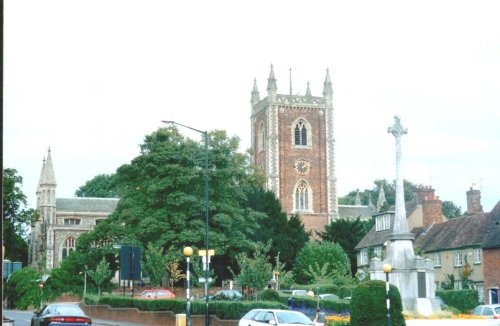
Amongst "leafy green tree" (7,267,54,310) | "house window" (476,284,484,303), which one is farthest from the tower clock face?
"house window" (476,284,484,303)

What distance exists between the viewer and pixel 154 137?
62.6 meters

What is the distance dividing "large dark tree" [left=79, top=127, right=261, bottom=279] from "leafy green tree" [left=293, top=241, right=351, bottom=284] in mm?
13427

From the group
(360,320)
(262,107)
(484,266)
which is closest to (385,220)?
(484,266)

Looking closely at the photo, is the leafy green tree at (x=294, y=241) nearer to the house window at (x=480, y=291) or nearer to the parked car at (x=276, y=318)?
the house window at (x=480, y=291)

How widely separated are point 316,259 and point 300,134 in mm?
35464

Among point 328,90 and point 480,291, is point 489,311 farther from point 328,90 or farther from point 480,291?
point 328,90

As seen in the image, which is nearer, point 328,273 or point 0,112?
point 0,112

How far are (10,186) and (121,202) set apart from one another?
14.0 metres

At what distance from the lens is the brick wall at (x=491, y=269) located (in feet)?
177

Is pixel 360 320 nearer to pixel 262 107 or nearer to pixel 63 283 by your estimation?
pixel 63 283

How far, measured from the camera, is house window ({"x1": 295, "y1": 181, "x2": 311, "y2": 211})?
105963mm

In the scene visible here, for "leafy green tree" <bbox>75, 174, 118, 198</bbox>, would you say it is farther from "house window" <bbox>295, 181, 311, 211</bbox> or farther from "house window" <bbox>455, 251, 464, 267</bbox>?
"house window" <bbox>455, 251, 464, 267</bbox>

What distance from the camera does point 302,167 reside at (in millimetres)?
107312

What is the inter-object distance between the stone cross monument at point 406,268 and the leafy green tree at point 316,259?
118 ft
